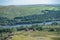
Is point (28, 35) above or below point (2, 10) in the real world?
below

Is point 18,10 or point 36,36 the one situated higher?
point 18,10

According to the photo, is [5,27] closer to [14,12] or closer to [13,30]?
[13,30]

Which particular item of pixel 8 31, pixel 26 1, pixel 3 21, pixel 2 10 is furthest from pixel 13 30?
pixel 26 1

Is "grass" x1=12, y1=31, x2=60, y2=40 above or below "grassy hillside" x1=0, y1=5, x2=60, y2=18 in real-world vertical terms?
below

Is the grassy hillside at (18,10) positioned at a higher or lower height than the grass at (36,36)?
higher

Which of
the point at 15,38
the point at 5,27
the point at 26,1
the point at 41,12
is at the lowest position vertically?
the point at 15,38

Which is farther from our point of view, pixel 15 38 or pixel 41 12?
pixel 41 12
